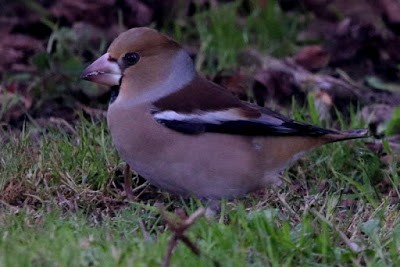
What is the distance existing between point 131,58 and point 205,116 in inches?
19.4

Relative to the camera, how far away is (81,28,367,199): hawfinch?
471 cm

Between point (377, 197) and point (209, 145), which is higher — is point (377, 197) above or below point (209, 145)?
below

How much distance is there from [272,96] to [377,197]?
1724mm

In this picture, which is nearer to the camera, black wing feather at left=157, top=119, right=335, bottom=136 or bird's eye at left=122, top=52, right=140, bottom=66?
black wing feather at left=157, top=119, right=335, bottom=136

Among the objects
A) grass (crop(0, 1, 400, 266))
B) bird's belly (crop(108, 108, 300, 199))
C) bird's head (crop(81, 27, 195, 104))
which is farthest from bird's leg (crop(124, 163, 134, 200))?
bird's head (crop(81, 27, 195, 104))

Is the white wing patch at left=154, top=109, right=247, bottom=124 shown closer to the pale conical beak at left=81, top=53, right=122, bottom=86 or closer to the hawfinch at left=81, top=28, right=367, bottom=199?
the hawfinch at left=81, top=28, right=367, bottom=199

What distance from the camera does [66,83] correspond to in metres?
6.71

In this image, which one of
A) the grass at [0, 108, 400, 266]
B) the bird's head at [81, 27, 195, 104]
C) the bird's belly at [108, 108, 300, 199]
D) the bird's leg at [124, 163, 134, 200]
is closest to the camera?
the grass at [0, 108, 400, 266]

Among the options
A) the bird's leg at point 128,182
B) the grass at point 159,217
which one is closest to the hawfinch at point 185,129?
the grass at point 159,217

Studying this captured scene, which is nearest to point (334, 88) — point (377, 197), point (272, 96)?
point (272, 96)

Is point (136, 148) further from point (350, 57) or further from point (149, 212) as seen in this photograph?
point (350, 57)

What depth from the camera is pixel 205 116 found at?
15.7ft

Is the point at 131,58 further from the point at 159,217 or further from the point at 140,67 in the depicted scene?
A: the point at 159,217

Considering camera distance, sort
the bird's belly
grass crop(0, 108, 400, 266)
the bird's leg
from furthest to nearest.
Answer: the bird's leg
the bird's belly
grass crop(0, 108, 400, 266)
